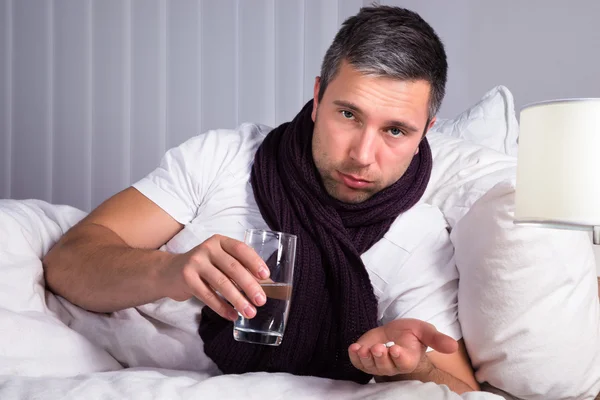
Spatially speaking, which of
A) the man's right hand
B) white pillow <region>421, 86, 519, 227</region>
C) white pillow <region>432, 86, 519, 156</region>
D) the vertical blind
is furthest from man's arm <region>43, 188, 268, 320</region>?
the vertical blind

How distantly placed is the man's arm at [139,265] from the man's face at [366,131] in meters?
0.38

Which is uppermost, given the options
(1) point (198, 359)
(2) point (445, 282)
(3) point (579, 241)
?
(3) point (579, 241)

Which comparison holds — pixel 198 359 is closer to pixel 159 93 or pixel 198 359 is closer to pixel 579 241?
pixel 579 241

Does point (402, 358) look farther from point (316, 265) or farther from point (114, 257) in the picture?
point (114, 257)

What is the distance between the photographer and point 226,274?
993 mm

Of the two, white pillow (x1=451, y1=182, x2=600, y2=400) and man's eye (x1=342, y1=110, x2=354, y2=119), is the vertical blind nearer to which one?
man's eye (x1=342, y1=110, x2=354, y2=119)

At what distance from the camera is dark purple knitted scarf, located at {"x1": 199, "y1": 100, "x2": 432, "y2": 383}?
1375 millimetres

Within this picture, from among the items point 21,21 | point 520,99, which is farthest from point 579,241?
point 21,21

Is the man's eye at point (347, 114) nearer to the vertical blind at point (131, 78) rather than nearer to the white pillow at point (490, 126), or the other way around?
the white pillow at point (490, 126)

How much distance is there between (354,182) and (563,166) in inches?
22.9

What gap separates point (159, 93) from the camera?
3.37 metres

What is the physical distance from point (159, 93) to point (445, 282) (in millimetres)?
2265

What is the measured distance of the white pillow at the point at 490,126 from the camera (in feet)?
6.57

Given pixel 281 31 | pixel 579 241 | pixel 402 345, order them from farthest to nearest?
pixel 281 31, pixel 579 241, pixel 402 345
